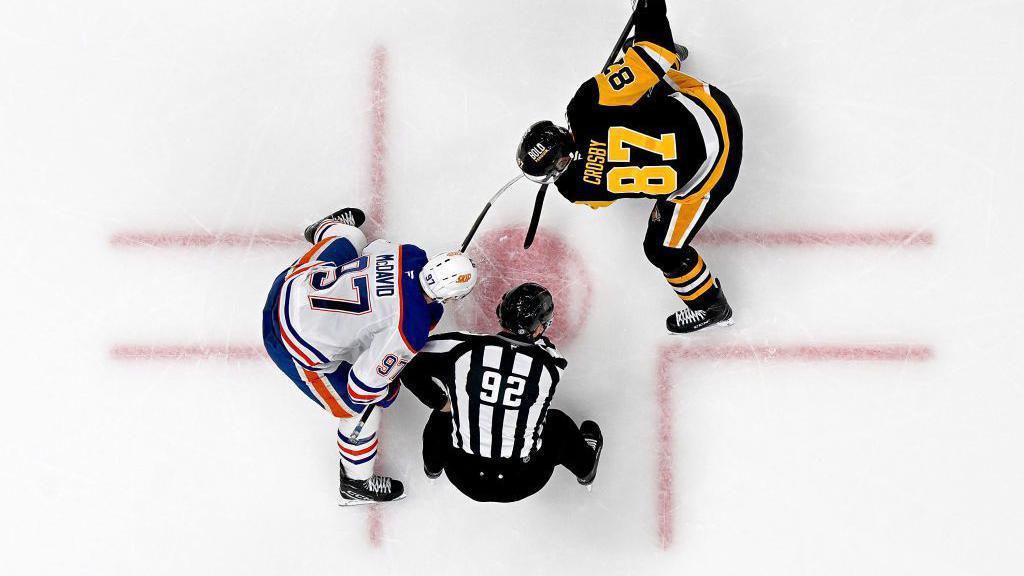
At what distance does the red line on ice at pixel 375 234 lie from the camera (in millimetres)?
A: 4383

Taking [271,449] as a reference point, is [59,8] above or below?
above

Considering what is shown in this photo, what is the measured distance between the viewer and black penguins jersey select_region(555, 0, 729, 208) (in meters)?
3.36

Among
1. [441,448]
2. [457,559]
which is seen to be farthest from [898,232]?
[457,559]

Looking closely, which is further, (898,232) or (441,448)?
(898,232)

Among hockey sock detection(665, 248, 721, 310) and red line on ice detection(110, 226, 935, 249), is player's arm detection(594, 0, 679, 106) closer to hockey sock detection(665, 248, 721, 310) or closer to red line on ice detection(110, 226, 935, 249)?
hockey sock detection(665, 248, 721, 310)

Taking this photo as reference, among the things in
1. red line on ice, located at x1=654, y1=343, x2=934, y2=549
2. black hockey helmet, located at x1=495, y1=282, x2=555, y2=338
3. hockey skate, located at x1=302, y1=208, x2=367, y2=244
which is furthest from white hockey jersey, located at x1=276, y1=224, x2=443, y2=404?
red line on ice, located at x1=654, y1=343, x2=934, y2=549

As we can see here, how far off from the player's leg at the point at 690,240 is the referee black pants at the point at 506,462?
36.0 inches

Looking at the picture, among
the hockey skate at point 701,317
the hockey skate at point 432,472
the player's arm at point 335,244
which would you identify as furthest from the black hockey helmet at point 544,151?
the hockey skate at point 432,472

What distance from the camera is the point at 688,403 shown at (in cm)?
437

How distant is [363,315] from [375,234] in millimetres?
976

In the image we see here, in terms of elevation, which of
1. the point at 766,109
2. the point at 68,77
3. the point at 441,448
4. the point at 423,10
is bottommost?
the point at 441,448

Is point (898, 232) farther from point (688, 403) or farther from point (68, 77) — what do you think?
point (68, 77)

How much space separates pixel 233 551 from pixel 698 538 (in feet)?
9.34

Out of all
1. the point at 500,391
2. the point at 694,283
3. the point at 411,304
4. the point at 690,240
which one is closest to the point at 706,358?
the point at 694,283
